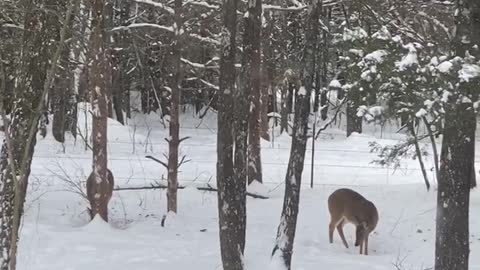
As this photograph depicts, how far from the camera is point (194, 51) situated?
15805mm

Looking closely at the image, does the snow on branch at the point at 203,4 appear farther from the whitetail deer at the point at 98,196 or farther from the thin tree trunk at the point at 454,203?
the thin tree trunk at the point at 454,203

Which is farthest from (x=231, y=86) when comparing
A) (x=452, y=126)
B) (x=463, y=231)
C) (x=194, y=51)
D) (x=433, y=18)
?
(x=194, y=51)

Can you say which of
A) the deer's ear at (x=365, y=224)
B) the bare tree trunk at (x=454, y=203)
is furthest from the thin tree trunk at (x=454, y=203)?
the deer's ear at (x=365, y=224)

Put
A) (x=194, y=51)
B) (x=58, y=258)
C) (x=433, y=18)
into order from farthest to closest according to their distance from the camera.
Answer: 1. (x=194, y=51)
2. (x=433, y=18)
3. (x=58, y=258)

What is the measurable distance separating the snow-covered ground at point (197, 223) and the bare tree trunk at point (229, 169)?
0.92 metres

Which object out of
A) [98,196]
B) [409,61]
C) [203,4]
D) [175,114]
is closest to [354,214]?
[175,114]

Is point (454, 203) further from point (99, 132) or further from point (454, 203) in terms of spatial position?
point (99, 132)

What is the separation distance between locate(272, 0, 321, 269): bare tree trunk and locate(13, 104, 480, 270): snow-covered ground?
17.3 inches

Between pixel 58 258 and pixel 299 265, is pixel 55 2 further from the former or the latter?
pixel 299 265

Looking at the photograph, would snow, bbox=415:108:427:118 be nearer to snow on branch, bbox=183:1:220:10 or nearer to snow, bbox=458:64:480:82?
snow, bbox=458:64:480:82

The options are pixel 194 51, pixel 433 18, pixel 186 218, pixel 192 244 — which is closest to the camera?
pixel 192 244

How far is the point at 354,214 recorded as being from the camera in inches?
411

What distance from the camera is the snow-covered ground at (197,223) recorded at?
866 centimetres

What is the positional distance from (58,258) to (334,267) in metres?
3.51
